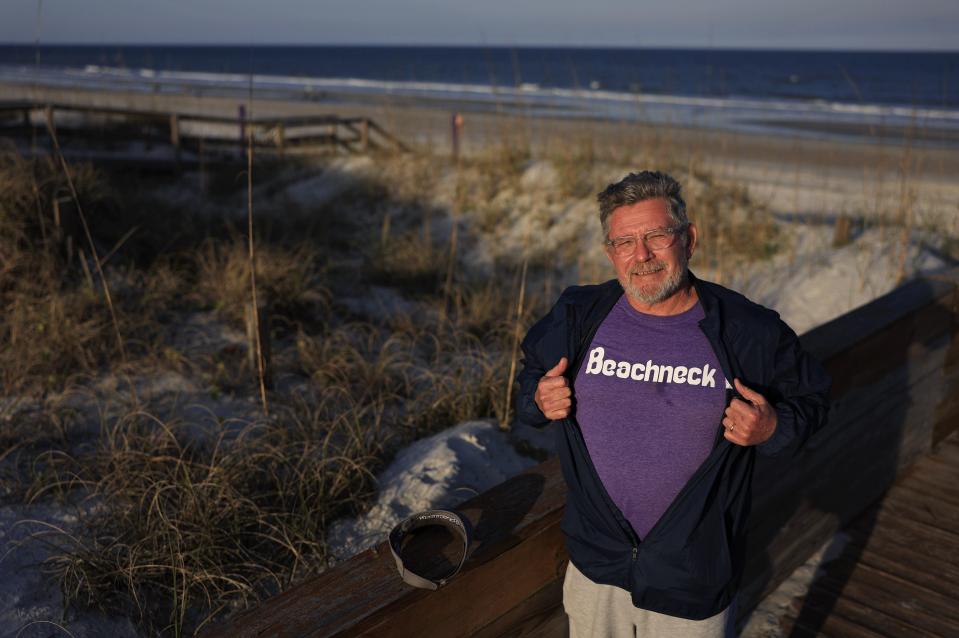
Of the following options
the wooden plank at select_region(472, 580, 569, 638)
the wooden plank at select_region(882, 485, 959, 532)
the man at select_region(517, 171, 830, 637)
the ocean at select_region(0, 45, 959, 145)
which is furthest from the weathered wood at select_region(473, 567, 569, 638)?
the ocean at select_region(0, 45, 959, 145)

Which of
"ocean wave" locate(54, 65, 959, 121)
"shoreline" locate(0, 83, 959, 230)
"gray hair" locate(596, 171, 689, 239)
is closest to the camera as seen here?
"gray hair" locate(596, 171, 689, 239)

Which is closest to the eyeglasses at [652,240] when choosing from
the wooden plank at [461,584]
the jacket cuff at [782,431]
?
the jacket cuff at [782,431]

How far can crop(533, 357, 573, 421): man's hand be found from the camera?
1.95 meters

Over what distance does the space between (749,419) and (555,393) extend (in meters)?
0.43

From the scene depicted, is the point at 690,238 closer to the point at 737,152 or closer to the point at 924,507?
the point at 924,507

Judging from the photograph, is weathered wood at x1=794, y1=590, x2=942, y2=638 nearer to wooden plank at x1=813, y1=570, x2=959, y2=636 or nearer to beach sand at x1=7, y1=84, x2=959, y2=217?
wooden plank at x1=813, y1=570, x2=959, y2=636

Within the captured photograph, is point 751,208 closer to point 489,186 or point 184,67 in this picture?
point 489,186

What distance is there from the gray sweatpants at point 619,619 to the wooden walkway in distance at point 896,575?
1.25 meters

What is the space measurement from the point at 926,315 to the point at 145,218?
22.2 ft

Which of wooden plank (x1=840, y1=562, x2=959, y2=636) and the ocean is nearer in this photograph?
wooden plank (x1=840, y1=562, x2=959, y2=636)

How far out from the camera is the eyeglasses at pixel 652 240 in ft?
6.48

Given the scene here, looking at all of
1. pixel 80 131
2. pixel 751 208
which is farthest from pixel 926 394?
pixel 80 131

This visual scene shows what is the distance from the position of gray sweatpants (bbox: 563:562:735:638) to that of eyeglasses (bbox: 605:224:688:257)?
32.6 inches

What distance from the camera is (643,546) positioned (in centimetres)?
196
